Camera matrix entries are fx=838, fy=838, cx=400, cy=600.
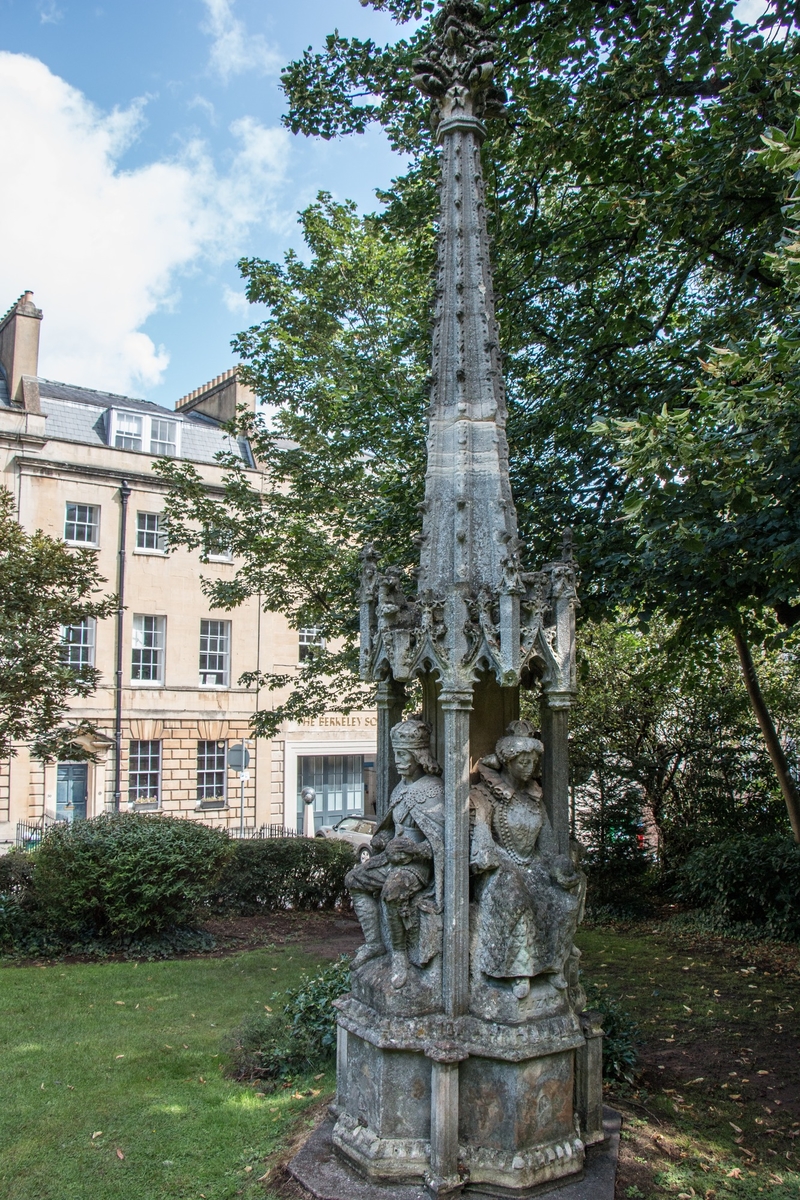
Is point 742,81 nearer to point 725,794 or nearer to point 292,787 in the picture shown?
point 725,794

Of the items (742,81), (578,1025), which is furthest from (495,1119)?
(742,81)

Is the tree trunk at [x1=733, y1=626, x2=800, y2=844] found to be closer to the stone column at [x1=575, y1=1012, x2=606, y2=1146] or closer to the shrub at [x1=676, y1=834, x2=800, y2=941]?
the shrub at [x1=676, y1=834, x2=800, y2=941]

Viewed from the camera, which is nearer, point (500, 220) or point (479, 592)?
point (479, 592)

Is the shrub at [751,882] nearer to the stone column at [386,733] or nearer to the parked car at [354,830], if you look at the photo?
the parked car at [354,830]

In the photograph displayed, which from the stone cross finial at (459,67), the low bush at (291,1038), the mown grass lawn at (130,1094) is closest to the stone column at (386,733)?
the low bush at (291,1038)

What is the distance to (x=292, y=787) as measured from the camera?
Result: 28859 mm

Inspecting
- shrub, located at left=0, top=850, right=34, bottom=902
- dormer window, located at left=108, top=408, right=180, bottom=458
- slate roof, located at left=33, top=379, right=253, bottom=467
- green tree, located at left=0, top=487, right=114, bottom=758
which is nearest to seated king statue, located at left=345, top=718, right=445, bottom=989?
green tree, located at left=0, top=487, right=114, bottom=758

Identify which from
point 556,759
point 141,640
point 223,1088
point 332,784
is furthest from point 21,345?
point 556,759

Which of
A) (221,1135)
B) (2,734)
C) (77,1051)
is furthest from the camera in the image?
(2,734)

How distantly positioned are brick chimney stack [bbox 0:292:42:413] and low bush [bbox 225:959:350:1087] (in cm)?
2323

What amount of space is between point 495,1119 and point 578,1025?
68cm

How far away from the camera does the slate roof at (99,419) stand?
2730 cm

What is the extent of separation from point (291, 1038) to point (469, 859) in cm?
302

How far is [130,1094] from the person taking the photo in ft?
20.4
